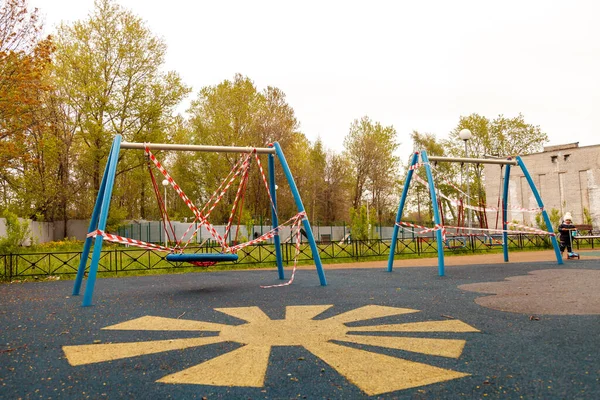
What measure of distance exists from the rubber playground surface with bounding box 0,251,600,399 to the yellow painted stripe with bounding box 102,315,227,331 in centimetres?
2

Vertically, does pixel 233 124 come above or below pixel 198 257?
above

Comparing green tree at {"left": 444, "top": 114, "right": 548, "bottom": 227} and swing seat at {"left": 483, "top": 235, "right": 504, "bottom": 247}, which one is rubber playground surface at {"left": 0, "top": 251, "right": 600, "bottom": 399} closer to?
swing seat at {"left": 483, "top": 235, "right": 504, "bottom": 247}

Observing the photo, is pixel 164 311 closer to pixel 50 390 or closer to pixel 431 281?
pixel 50 390

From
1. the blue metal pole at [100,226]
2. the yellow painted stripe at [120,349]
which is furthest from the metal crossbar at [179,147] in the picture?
the yellow painted stripe at [120,349]

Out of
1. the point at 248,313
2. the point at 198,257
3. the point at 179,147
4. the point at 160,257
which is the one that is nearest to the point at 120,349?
the point at 248,313

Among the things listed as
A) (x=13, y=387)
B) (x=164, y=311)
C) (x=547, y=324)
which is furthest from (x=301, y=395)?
(x=164, y=311)

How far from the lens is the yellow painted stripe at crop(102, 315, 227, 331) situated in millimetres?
4879

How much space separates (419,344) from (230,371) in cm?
176

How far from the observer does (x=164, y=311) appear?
607 cm

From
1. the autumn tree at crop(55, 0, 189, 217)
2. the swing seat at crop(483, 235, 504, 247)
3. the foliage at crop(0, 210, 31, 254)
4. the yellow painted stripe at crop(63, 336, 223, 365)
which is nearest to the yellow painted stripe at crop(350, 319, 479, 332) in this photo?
the yellow painted stripe at crop(63, 336, 223, 365)

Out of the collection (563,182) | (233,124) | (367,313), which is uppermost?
(233,124)

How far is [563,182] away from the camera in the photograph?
3656 centimetres

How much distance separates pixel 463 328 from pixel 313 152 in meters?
41.3

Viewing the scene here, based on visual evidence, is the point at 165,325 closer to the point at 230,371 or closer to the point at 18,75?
the point at 230,371
